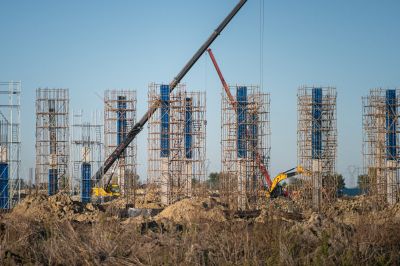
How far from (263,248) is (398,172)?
→ 2065cm

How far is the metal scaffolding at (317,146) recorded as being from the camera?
29203mm

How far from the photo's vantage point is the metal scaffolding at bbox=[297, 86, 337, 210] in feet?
95.8

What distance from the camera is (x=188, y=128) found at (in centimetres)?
3191

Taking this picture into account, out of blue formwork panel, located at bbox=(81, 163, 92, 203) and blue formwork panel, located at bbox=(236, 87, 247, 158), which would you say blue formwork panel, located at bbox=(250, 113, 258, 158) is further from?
blue formwork panel, located at bbox=(81, 163, 92, 203)

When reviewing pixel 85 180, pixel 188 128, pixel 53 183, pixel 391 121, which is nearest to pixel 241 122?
pixel 188 128

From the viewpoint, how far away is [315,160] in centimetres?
2917

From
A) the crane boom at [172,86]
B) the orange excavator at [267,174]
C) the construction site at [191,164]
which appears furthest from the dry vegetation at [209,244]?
the crane boom at [172,86]

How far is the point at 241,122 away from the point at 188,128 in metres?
3.02

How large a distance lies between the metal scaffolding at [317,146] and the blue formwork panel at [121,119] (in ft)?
31.0

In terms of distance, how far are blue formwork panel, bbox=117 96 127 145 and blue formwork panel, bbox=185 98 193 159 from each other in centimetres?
408

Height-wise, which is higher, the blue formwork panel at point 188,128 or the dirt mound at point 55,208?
the blue formwork panel at point 188,128

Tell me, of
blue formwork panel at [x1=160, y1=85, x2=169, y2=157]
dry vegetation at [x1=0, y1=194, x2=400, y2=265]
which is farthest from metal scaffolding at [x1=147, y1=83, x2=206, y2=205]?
dry vegetation at [x1=0, y1=194, x2=400, y2=265]

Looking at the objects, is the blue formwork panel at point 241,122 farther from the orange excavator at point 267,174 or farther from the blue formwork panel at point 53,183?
the blue formwork panel at point 53,183

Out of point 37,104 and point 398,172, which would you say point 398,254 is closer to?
point 398,172
